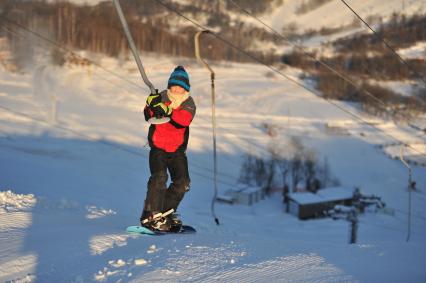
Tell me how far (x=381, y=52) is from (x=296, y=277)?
6254 cm

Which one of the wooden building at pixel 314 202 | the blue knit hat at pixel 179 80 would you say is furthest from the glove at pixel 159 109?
the wooden building at pixel 314 202

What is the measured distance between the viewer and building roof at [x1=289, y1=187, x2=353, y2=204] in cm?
2206

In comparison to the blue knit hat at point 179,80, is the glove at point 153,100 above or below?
below

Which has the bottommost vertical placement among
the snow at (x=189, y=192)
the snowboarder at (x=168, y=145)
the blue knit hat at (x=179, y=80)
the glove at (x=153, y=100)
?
the snow at (x=189, y=192)

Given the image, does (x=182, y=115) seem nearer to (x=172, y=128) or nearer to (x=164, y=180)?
(x=172, y=128)

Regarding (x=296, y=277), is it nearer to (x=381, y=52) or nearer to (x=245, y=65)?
(x=245, y=65)

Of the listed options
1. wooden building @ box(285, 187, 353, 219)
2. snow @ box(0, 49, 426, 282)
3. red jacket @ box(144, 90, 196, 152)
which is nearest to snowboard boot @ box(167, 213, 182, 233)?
snow @ box(0, 49, 426, 282)

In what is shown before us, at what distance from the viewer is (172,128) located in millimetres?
2979

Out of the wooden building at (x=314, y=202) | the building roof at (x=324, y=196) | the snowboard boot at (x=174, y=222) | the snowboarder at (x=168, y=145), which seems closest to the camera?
the snowboarder at (x=168, y=145)

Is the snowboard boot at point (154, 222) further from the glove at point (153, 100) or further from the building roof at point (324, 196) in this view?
the building roof at point (324, 196)

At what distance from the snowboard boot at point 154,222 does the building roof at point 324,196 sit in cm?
1921

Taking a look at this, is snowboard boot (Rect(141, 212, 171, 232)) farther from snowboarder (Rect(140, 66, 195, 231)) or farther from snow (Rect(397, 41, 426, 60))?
snow (Rect(397, 41, 426, 60))

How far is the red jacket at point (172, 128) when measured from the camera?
294cm

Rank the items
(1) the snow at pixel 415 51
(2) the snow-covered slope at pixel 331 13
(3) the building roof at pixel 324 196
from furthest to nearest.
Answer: (2) the snow-covered slope at pixel 331 13, (1) the snow at pixel 415 51, (3) the building roof at pixel 324 196
